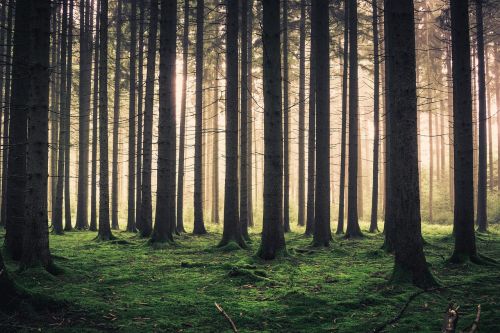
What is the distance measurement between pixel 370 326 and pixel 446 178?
107 feet

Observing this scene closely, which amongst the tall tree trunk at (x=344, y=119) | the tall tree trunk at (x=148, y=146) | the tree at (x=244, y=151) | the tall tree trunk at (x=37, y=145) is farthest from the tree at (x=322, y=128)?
the tall tree trunk at (x=37, y=145)

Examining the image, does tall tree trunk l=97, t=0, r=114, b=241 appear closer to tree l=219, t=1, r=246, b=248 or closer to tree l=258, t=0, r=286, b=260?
tree l=219, t=1, r=246, b=248

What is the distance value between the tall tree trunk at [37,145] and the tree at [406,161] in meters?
6.75

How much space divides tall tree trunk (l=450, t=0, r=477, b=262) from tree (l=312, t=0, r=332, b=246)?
14.8ft

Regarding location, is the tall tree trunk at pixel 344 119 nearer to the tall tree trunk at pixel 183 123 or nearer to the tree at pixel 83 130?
the tall tree trunk at pixel 183 123

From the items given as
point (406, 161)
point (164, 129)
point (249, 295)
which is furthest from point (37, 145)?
point (406, 161)

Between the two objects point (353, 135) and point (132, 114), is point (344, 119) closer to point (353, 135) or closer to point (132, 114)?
point (353, 135)

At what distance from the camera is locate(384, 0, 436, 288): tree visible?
7629 millimetres

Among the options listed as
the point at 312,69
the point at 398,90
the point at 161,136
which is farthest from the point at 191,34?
the point at 398,90

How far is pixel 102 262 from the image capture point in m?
11.1

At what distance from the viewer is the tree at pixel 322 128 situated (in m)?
14.1

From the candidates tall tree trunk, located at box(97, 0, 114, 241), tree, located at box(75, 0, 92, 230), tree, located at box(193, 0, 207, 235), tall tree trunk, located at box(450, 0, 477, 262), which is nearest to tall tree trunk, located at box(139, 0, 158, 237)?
tall tree trunk, located at box(97, 0, 114, 241)

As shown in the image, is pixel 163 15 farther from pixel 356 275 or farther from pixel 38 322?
pixel 38 322

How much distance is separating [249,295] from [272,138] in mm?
4759
